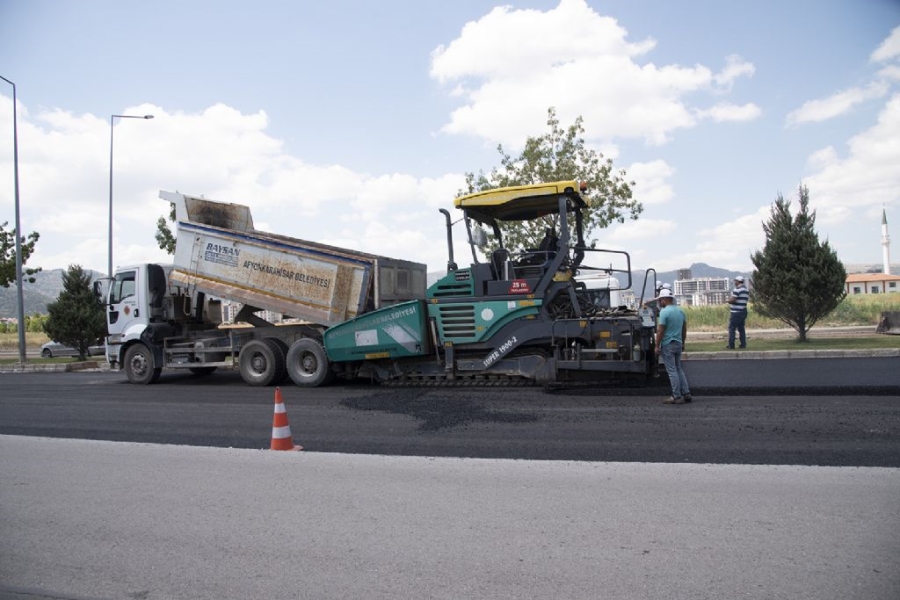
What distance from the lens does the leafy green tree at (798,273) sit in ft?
53.9

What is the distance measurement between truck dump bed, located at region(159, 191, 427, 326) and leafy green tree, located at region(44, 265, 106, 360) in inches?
438

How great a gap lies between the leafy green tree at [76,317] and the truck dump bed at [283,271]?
11.1 metres

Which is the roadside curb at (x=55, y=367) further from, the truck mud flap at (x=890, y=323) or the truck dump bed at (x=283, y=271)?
the truck mud flap at (x=890, y=323)

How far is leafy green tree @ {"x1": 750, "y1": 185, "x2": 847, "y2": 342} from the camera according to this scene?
16.4 meters

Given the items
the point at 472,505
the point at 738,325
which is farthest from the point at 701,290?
Result: the point at 472,505

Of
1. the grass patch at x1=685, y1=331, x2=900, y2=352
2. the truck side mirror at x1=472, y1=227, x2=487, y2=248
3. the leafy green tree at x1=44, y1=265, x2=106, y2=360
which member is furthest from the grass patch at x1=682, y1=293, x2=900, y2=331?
the leafy green tree at x1=44, y1=265, x2=106, y2=360

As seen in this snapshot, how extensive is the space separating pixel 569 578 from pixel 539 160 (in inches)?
635

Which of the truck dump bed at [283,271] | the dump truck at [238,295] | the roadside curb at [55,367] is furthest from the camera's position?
the roadside curb at [55,367]

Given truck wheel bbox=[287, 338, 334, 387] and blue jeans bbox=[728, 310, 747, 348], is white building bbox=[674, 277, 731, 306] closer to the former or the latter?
blue jeans bbox=[728, 310, 747, 348]

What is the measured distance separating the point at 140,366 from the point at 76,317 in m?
10.5

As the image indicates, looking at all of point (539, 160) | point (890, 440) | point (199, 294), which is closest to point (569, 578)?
point (890, 440)

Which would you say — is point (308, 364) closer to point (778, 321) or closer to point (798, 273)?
point (798, 273)

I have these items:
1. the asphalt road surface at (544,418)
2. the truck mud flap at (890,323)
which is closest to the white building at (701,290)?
the truck mud flap at (890,323)

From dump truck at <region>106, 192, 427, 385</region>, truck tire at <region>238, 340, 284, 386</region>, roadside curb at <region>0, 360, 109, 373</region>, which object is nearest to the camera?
dump truck at <region>106, 192, 427, 385</region>
